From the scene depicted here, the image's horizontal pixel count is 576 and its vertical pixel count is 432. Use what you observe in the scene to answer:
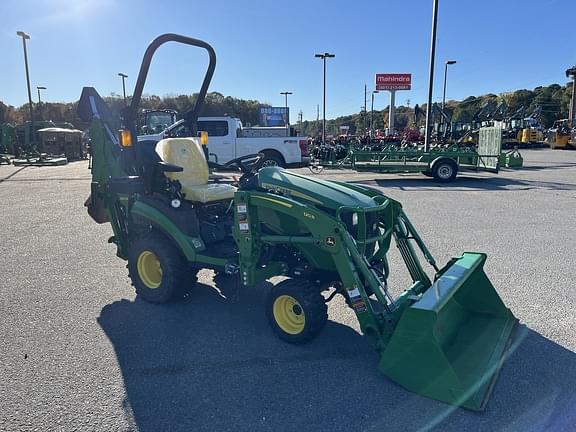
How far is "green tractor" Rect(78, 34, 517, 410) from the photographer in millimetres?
2734

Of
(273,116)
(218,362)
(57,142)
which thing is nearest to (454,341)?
(218,362)

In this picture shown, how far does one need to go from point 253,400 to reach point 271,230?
134cm

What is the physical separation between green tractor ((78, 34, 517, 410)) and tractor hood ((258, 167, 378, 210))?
0.01 metres

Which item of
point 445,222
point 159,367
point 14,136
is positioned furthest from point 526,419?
point 14,136

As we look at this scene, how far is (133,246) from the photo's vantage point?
4.27 meters

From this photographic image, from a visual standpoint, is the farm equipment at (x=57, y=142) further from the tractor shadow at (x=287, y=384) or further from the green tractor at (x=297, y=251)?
the tractor shadow at (x=287, y=384)

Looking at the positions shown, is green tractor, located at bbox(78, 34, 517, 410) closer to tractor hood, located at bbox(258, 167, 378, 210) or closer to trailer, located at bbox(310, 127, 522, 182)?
tractor hood, located at bbox(258, 167, 378, 210)

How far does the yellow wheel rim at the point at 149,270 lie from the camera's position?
423 cm

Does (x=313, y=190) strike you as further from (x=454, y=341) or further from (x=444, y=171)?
(x=444, y=171)

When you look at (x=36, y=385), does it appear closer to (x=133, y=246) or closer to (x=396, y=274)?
(x=133, y=246)

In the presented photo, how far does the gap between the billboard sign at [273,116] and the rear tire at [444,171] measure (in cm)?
3536

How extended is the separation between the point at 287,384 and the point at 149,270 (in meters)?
2.07

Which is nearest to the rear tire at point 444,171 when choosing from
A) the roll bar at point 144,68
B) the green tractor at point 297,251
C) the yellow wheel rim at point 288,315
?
the green tractor at point 297,251

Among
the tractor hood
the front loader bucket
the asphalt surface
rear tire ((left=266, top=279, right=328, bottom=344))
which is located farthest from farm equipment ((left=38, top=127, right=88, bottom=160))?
the front loader bucket
